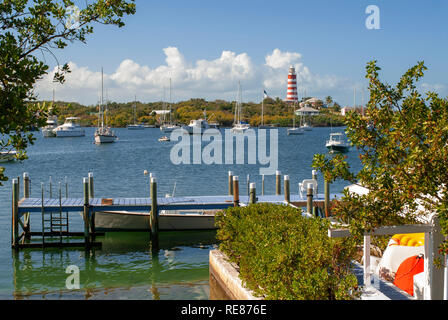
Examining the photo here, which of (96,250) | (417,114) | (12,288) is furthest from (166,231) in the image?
(417,114)

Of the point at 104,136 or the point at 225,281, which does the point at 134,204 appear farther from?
the point at 104,136

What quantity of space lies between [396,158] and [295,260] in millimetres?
2641

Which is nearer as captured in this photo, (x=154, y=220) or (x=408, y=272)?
(x=408, y=272)

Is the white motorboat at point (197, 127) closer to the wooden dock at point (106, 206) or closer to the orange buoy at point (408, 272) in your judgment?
the wooden dock at point (106, 206)

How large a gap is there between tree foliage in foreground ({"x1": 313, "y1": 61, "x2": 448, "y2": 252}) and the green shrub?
4.48 ft

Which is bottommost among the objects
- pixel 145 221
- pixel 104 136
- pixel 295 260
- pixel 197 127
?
pixel 145 221

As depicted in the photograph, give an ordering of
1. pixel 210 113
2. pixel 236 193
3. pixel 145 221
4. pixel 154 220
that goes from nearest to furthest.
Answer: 1. pixel 154 220
2. pixel 236 193
3. pixel 145 221
4. pixel 210 113

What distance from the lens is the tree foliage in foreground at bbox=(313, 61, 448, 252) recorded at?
696 centimetres

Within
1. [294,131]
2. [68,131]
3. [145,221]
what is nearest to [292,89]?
[294,131]

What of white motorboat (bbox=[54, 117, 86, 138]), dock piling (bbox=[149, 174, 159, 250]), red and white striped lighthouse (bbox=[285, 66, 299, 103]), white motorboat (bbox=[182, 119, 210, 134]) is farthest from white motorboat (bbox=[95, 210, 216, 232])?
red and white striped lighthouse (bbox=[285, 66, 299, 103])

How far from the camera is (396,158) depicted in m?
7.70

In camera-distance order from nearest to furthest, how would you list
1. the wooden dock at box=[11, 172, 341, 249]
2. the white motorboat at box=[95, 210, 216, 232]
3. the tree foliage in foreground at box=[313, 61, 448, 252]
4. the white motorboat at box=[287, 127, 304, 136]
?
1. the tree foliage in foreground at box=[313, 61, 448, 252]
2. the wooden dock at box=[11, 172, 341, 249]
3. the white motorboat at box=[95, 210, 216, 232]
4. the white motorboat at box=[287, 127, 304, 136]

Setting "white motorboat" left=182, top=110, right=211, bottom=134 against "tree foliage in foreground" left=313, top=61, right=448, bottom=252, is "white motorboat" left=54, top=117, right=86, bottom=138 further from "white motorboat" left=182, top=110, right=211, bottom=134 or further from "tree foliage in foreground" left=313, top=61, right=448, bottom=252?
"tree foliage in foreground" left=313, top=61, right=448, bottom=252
